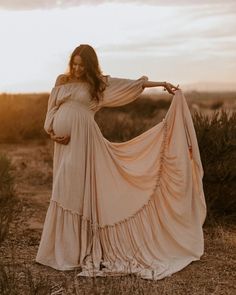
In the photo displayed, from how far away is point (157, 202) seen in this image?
7180 mm

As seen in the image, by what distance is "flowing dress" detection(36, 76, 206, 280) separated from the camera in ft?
22.5

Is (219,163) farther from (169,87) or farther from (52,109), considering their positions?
(52,109)

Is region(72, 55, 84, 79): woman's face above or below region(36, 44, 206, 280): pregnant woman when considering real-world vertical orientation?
above

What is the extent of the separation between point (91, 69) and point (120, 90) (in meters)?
0.44

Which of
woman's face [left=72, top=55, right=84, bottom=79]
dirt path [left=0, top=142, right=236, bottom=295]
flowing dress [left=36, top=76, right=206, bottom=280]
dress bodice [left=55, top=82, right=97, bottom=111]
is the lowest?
dirt path [left=0, top=142, right=236, bottom=295]

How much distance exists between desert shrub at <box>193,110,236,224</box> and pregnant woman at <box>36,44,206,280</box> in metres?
2.63

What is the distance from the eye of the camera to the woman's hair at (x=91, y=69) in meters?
6.80

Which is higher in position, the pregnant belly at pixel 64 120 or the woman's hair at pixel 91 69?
the woman's hair at pixel 91 69

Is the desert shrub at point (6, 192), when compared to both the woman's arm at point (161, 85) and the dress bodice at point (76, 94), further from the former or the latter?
the woman's arm at point (161, 85)

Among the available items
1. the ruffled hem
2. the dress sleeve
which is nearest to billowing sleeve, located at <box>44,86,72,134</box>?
the dress sleeve

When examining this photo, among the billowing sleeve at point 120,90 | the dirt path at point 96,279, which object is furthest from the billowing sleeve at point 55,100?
the dirt path at point 96,279

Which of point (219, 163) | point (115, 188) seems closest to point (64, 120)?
point (115, 188)

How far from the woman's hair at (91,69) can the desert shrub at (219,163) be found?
323 centimetres

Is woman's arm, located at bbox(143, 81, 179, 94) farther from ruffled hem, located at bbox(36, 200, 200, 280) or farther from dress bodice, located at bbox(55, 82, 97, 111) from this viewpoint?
ruffled hem, located at bbox(36, 200, 200, 280)
